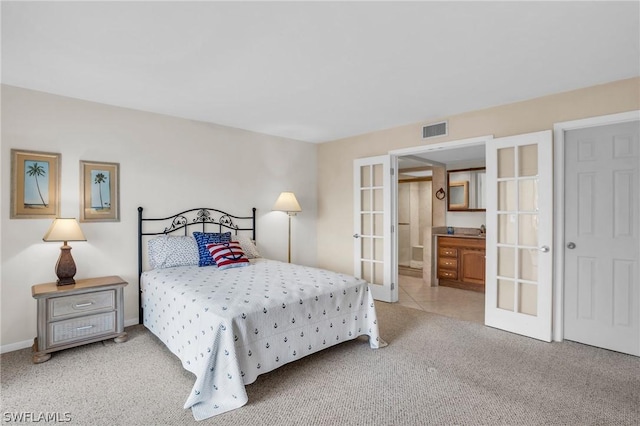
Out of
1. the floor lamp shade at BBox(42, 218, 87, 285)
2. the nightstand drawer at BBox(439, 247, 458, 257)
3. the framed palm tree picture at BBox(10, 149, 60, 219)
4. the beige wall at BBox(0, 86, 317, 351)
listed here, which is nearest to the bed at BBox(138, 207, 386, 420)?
the beige wall at BBox(0, 86, 317, 351)

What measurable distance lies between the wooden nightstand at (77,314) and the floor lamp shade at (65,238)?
10cm

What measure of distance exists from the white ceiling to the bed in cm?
157

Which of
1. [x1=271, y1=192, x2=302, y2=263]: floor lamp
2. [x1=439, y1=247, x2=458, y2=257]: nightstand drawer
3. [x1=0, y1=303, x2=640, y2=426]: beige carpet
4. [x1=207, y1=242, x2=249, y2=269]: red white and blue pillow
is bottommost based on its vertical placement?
[x1=0, y1=303, x2=640, y2=426]: beige carpet

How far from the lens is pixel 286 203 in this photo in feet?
15.7

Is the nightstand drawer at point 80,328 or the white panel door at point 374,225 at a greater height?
the white panel door at point 374,225

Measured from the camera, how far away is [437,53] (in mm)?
2447

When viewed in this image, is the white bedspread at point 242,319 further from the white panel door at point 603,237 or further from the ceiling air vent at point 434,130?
the ceiling air vent at point 434,130

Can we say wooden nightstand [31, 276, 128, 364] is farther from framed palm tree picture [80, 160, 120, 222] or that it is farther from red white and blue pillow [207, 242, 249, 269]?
red white and blue pillow [207, 242, 249, 269]

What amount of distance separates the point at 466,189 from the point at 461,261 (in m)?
1.35

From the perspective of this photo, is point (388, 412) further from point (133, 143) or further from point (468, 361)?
point (133, 143)

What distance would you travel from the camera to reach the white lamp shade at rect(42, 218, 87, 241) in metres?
2.92

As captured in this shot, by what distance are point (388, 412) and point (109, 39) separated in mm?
3001

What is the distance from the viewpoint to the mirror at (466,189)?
5875 millimetres

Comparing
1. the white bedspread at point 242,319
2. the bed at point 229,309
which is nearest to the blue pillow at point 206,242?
the bed at point 229,309
